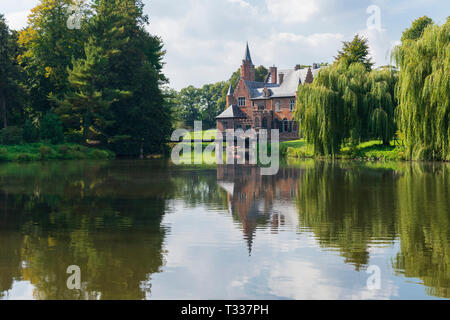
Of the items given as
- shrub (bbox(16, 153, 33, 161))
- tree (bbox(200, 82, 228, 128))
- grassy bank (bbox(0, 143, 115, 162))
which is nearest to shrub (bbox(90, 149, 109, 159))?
grassy bank (bbox(0, 143, 115, 162))

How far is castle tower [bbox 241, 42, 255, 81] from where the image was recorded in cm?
8375

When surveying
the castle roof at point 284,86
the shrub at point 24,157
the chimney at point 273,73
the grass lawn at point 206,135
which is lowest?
the shrub at point 24,157

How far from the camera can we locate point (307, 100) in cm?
3916

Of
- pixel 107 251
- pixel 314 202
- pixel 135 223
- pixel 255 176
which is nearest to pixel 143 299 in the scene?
pixel 107 251

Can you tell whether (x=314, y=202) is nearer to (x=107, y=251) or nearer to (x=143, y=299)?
(x=107, y=251)

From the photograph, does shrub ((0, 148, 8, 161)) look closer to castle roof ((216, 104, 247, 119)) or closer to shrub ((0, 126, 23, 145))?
shrub ((0, 126, 23, 145))

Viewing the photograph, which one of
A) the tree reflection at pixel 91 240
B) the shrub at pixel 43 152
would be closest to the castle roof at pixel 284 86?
the shrub at pixel 43 152

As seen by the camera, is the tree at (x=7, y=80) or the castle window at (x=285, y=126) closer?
the tree at (x=7, y=80)

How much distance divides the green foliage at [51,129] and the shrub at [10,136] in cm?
250

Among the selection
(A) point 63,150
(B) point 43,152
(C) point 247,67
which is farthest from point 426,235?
(C) point 247,67

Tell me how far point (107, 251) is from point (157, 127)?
143 ft

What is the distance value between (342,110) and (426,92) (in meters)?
9.89

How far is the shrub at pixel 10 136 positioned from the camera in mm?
42562

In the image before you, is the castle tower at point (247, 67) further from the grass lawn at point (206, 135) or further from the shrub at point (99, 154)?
the shrub at point (99, 154)
